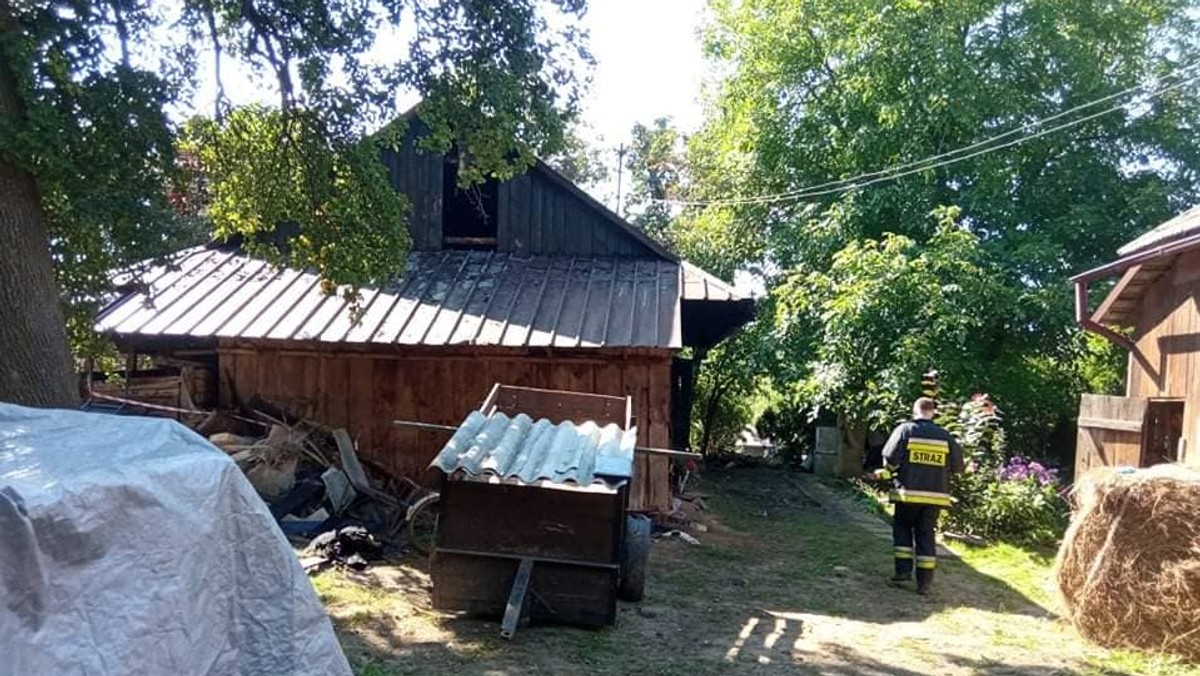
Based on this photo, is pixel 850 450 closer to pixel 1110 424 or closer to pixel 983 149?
pixel 983 149

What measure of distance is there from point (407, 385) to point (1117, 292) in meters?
8.79

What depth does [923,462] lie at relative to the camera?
8.11 metres

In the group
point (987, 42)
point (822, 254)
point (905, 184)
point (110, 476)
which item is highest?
point (987, 42)

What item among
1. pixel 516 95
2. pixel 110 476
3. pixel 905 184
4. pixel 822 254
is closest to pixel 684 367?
pixel 822 254

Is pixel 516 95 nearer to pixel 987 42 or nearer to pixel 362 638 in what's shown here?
pixel 362 638

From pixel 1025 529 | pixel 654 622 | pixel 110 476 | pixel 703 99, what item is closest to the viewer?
pixel 110 476

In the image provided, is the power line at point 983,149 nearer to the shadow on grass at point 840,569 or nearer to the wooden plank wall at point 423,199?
the shadow on grass at point 840,569

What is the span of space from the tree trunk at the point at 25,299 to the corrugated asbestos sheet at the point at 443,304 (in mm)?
3697

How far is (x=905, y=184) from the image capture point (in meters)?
16.4

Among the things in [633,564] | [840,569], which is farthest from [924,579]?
[633,564]

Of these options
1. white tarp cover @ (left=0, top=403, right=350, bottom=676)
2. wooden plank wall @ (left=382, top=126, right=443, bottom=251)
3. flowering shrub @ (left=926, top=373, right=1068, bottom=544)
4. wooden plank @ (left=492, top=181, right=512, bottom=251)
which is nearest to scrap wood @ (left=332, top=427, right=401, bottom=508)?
wooden plank wall @ (left=382, top=126, right=443, bottom=251)

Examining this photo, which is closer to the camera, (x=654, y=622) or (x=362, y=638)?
(x=362, y=638)

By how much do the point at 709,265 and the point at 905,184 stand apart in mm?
5103

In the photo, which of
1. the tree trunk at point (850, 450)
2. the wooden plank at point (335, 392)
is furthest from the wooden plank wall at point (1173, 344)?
the wooden plank at point (335, 392)
